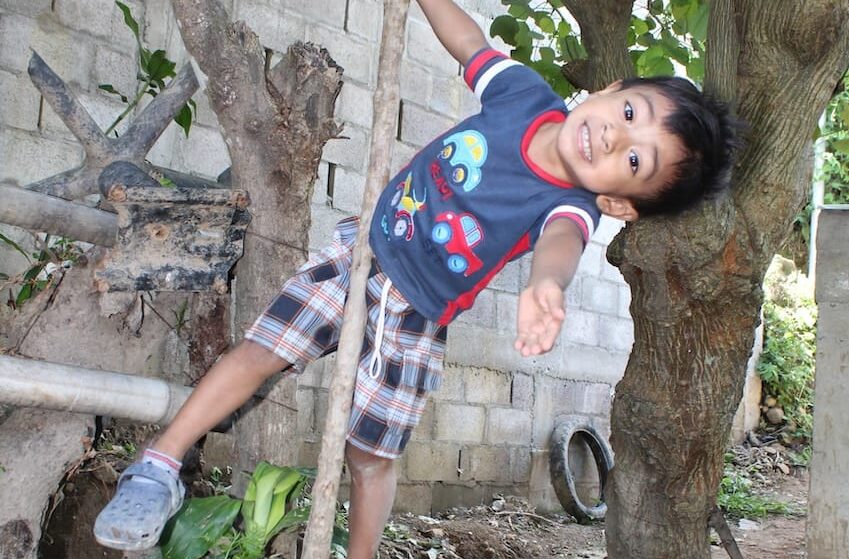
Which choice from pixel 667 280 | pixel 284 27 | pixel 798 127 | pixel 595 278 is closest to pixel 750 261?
pixel 667 280

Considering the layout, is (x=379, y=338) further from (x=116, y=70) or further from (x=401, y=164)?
(x=401, y=164)

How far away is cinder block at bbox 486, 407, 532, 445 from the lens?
16.9ft

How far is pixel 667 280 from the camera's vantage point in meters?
2.68

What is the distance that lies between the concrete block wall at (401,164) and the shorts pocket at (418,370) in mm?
1289

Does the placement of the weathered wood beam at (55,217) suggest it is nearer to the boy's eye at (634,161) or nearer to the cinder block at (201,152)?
the boy's eye at (634,161)

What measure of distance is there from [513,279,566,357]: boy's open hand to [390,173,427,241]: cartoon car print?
579mm

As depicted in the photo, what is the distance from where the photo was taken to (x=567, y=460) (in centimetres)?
539

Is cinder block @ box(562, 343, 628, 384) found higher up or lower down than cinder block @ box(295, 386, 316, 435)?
higher up

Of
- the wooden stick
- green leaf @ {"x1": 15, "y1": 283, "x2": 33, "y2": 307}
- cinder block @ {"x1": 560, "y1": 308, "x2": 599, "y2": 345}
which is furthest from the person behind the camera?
cinder block @ {"x1": 560, "y1": 308, "x2": 599, "y2": 345}

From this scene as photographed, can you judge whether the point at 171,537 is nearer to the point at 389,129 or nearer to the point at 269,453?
the point at 269,453

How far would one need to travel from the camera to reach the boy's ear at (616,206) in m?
2.06

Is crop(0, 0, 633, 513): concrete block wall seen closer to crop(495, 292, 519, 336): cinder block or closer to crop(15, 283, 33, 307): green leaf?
crop(495, 292, 519, 336): cinder block

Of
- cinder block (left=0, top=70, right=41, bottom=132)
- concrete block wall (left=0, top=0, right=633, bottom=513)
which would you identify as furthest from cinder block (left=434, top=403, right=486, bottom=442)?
cinder block (left=0, top=70, right=41, bottom=132)

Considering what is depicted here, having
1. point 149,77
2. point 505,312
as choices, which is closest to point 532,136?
point 149,77
